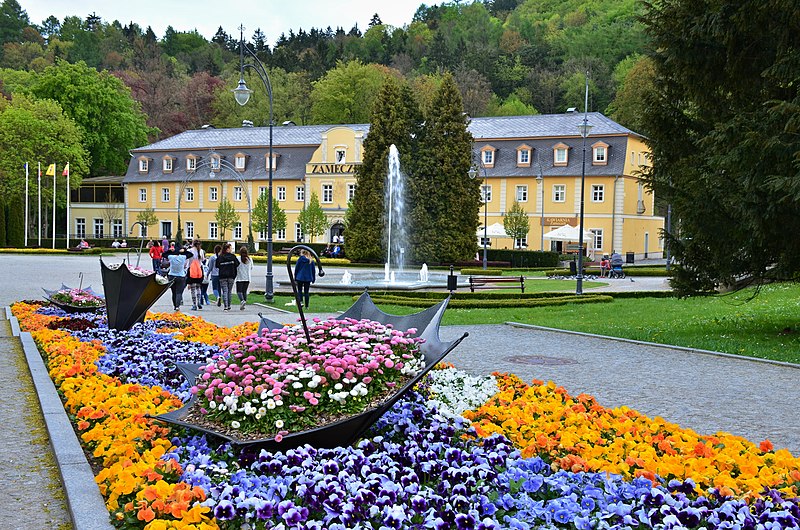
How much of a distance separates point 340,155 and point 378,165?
15.1 meters

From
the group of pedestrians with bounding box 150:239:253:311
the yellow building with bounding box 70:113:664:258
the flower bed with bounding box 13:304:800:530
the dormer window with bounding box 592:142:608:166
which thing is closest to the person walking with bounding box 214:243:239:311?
the group of pedestrians with bounding box 150:239:253:311

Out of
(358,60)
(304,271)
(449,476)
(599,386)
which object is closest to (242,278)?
(304,271)

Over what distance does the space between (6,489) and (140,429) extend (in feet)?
3.25

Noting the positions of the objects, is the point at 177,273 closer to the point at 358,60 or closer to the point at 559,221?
the point at 559,221

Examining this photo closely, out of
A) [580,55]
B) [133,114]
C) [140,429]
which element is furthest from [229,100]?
[140,429]

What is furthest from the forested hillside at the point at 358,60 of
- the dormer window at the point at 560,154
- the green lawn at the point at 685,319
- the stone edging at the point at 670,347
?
the stone edging at the point at 670,347

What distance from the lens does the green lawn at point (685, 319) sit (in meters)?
14.8

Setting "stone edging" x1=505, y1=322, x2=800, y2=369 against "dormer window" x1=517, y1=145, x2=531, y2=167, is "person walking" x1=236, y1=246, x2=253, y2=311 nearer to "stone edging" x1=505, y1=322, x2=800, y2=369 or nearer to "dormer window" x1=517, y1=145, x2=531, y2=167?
"stone edging" x1=505, y1=322, x2=800, y2=369

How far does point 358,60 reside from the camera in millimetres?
90812

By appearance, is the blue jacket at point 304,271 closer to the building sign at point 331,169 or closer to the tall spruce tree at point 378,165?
the tall spruce tree at point 378,165

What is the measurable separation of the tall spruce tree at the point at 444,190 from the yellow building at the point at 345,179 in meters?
2.38

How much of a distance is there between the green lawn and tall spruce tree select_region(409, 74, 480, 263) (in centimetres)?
2677

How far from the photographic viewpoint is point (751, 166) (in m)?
13.2

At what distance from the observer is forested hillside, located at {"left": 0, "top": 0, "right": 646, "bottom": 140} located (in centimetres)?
8800
